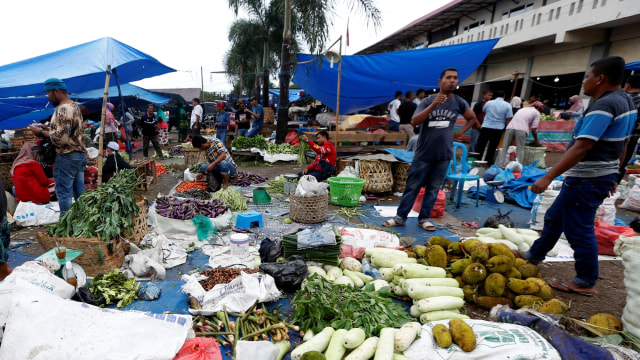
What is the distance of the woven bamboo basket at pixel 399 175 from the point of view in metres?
6.02

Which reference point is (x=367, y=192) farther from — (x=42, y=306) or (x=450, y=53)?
(x=42, y=306)

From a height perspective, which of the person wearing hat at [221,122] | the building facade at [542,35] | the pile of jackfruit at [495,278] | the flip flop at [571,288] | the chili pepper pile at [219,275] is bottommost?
the chili pepper pile at [219,275]

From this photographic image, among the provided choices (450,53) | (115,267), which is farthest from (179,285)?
(450,53)

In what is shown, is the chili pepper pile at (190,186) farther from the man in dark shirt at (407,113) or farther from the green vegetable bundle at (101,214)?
the man in dark shirt at (407,113)

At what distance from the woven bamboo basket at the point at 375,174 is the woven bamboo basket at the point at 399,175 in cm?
29

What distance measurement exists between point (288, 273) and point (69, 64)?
236 inches

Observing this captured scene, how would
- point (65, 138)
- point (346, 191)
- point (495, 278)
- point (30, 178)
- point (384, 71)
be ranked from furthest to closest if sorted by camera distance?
point (384, 71) → point (346, 191) → point (30, 178) → point (65, 138) → point (495, 278)

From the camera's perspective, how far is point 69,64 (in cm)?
557

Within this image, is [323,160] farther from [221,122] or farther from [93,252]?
[221,122]

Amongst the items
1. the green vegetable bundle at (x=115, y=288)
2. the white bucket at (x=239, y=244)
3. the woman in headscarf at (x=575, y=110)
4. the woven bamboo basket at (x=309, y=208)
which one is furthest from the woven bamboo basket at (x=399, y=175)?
the woman in headscarf at (x=575, y=110)

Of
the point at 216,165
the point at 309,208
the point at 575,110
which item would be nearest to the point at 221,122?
the point at 216,165

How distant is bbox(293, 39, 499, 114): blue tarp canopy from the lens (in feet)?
24.8

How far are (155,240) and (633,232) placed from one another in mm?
5830

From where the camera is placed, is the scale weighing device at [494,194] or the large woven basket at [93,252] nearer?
the large woven basket at [93,252]
